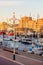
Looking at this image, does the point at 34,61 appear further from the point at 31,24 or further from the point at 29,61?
the point at 31,24

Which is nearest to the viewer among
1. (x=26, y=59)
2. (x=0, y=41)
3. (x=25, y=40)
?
(x=26, y=59)

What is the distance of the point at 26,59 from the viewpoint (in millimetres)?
11539

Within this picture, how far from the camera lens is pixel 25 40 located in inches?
909

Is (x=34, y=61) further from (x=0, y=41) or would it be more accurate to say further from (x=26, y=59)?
(x=0, y=41)

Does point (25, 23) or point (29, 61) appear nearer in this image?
point (29, 61)

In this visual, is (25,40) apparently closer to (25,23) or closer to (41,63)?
(25,23)

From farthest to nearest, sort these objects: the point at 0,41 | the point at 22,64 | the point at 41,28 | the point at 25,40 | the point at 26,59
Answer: the point at 41,28, the point at 25,40, the point at 0,41, the point at 26,59, the point at 22,64

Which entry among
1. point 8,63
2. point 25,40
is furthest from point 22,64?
point 25,40

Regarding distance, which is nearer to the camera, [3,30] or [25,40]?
[25,40]

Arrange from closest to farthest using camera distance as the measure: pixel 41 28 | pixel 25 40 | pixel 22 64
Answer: pixel 22 64
pixel 25 40
pixel 41 28

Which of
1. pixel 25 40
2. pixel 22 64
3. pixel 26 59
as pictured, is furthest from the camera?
pixel 25 40

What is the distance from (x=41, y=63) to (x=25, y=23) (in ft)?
61.9

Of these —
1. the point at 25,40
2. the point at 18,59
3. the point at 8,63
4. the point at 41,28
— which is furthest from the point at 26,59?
the point at 41,28

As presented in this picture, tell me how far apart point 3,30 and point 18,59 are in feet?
58.3
